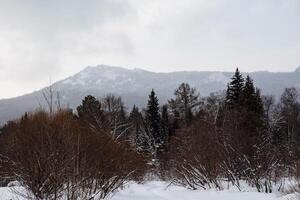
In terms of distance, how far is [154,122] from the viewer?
57.1m

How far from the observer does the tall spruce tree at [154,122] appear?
185 feet

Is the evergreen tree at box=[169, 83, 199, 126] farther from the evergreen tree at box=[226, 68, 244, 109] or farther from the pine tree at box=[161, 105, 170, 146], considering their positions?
the evergreen tree at box=[226, 68, 244, 109]

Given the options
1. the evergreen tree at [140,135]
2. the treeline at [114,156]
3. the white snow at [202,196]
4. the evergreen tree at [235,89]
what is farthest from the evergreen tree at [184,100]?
the white snow at [202,196]

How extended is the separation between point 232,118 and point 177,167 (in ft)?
14.2

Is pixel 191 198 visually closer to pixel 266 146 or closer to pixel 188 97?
pixel 266 146

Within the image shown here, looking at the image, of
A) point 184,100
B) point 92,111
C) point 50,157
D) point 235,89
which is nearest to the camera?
point 50,157

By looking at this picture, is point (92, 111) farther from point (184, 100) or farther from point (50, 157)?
point (50, 157)

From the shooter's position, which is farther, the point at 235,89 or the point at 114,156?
the point at 235,89

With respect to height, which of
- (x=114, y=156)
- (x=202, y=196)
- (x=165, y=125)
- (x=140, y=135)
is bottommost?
(x=140, y=135)

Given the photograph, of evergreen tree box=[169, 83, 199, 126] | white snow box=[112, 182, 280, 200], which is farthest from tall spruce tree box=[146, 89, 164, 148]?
white snow box=[112, 182, 280, 200]

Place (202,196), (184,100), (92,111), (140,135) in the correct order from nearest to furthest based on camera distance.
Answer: (202,196) → (92,111) → (140,135) → (184,100)

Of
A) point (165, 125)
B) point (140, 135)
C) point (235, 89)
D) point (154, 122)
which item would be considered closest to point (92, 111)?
point (235, 89)

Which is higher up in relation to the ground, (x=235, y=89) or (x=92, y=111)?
(x=235, y=89)

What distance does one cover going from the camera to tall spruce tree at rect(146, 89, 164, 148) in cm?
5650
